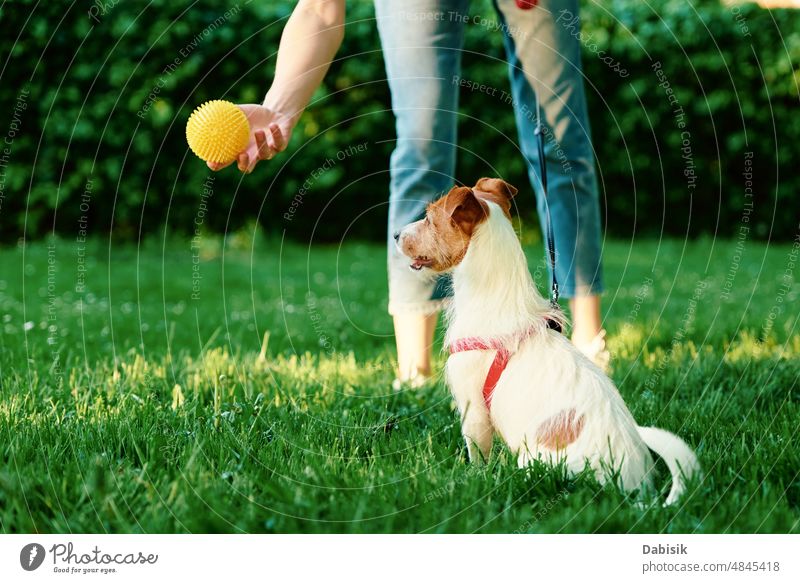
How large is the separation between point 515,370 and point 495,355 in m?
0.08

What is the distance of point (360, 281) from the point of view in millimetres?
7059

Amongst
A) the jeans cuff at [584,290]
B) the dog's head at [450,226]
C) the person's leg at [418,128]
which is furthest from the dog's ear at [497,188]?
the jeans cuff at [584,290]

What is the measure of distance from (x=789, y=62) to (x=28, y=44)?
24.5ft

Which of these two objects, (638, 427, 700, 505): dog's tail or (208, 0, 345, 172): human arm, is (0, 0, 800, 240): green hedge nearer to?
(208, 0, 345, 172): human arm

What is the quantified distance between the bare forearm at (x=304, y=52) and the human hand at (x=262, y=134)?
0.06 metres

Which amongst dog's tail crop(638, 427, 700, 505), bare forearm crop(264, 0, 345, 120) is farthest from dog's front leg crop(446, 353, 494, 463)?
bare forearm crop(264, 0, 345, 120)

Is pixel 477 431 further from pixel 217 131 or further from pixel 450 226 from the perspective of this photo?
pixel 217 131

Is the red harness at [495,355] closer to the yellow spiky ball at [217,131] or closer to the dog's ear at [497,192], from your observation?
the dog's ear at [497,192]

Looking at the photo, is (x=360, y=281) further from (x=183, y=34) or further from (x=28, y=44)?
(x=28, y=44)

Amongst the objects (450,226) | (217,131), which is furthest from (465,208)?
(217,131)

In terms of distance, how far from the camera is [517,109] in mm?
3678

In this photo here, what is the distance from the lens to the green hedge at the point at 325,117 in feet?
26.2

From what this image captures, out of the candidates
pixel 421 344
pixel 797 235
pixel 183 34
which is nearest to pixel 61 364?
pixel 421 344

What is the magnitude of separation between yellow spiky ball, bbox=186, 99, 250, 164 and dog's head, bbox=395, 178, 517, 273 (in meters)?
0.63
